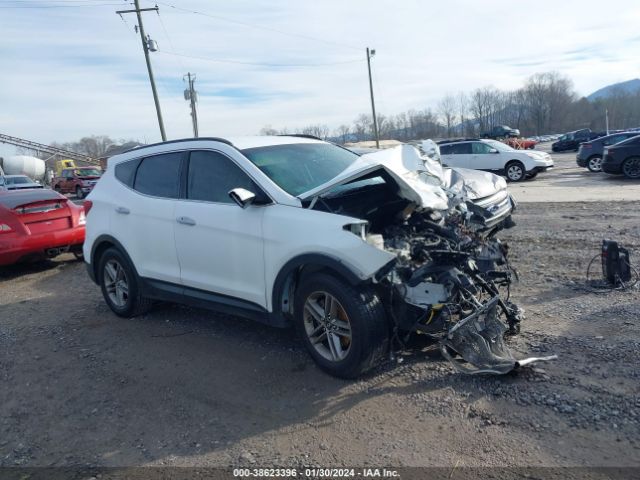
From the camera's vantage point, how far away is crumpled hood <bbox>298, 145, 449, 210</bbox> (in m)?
4.09

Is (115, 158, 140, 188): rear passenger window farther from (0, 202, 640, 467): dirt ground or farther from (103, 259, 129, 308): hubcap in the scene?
(0, 202, 640, 467): dirt ground

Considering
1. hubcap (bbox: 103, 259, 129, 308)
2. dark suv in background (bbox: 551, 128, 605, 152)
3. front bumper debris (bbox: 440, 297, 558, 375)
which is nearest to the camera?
front bumper debris (bbox: 440, 297, 558, 375)

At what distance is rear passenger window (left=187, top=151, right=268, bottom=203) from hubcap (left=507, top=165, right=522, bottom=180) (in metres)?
15.7

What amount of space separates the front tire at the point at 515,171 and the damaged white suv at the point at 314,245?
14.0 metres

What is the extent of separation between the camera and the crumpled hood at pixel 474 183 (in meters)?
6.67

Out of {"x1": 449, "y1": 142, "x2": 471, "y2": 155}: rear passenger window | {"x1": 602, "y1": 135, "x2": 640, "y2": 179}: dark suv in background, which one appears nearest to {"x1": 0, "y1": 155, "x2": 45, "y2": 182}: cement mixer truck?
{"x1": 449, "y1": 142, "x2": 471, "y2": 155}: rear passenger window

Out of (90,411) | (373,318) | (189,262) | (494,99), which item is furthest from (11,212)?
(494,99)

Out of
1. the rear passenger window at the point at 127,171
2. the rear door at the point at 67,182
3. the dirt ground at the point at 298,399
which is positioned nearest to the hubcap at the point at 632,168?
the dirt ground at the point at 298,399

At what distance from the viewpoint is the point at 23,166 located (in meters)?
49.3

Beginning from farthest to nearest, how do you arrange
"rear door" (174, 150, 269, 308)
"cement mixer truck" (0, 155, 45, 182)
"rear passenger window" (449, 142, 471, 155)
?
"cement mixer truck" (0, 155, 45, 182), "rear passenger window" (449, 142, 471, 155), "rear door" (174, 150, 269, 308)

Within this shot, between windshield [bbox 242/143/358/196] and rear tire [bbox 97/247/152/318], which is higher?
windshield [bbox 242/143/358/196]

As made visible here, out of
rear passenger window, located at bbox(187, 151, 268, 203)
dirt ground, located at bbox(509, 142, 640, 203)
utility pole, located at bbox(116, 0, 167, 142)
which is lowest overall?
dirt ground, located at bbox(509, 142, 640, 203)

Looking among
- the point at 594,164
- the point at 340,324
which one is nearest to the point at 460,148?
the point at 594,164

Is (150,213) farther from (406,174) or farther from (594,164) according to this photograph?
(594,164)
